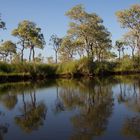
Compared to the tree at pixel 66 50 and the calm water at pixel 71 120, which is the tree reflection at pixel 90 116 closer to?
the calm water at pixel 71 120

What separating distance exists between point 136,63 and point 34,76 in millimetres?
22364

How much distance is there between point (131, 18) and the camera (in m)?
59.3

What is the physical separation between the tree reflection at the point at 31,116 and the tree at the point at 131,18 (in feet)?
146

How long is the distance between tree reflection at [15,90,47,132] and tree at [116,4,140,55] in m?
44.5

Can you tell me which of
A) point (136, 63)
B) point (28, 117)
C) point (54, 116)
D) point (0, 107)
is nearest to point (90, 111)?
point (54, 116)

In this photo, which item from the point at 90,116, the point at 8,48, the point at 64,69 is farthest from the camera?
the point at 8,48

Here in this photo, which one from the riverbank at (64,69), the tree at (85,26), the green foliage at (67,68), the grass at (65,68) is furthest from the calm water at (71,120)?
the tree at (85,26)

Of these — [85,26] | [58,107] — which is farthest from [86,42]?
[58,107]

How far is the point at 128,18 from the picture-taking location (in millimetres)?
59562

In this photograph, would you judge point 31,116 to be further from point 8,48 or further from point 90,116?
point 8,48

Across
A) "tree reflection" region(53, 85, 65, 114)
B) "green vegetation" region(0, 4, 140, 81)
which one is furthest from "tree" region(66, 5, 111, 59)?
"tree reflection" region(53, 85, 65, 114)

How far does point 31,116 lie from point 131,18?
48.7 m

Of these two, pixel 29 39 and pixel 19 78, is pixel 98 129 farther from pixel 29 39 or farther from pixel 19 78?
pixel 29 39

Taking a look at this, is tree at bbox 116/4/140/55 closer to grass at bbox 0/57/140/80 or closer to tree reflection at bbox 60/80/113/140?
grass at bbox 0/57/140/80
